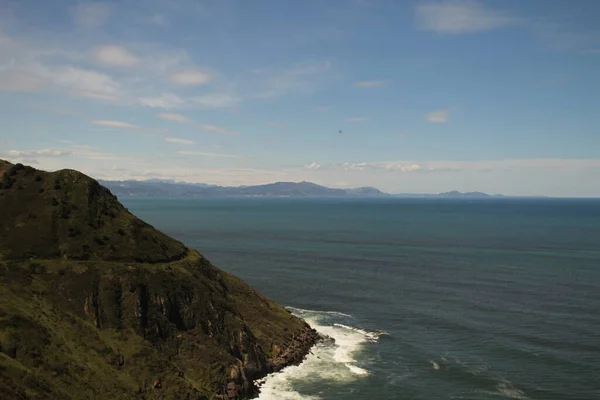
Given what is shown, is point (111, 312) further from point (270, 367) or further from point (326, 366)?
point (326, 366)

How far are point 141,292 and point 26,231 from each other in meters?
28.6

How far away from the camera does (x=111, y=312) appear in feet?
274

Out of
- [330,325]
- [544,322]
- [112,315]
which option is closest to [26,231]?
[112,315]

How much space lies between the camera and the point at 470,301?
134375 millimetres

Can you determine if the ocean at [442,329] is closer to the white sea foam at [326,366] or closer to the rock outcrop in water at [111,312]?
the white sea foam at [326,366]

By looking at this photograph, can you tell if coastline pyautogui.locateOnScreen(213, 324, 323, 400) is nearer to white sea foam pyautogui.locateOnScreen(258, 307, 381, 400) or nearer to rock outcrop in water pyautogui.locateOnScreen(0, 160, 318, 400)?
rock outcrop in water pyautogui.locateOnScreen(0, 160, 318, 400)

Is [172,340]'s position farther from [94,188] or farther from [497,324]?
[497,324]

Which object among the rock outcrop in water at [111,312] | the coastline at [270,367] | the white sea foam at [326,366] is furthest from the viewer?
the white sea foam at [326,366]

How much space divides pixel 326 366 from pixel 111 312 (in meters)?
40.8

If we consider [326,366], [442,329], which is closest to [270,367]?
[326,366]

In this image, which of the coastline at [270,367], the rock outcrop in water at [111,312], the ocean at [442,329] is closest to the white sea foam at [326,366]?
the ocean at [442,329]

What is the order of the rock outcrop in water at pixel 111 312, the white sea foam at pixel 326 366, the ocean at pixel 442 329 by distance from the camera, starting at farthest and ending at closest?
the white sea foam at pixel 326 366 < the ocean at pixel 442 329 < the rock outcrop in water at pixel 111 312

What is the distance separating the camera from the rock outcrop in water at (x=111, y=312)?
68.7 m

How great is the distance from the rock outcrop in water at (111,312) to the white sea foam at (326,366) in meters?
2.64
